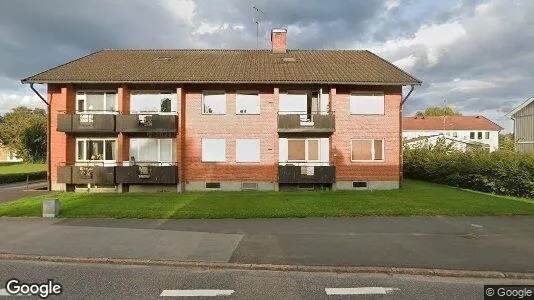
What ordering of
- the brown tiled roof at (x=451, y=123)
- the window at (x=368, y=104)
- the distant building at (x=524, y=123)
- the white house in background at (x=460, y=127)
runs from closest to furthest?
the window at (x=368, y=104) < the distant building at (x=524, y=123) < the white house in background at (x=460, y=127) < the brown tiled roof at (x=451, y=123)

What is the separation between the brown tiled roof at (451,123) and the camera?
243ft

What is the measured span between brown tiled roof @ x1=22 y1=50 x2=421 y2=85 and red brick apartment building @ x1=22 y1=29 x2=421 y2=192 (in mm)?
162

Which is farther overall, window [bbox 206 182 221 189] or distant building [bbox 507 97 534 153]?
distant building [bbox 507 97 534 153]

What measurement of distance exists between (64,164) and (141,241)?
45.5ft

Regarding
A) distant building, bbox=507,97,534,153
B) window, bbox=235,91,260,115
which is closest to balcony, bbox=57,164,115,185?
window, bbox=235,91,260,115

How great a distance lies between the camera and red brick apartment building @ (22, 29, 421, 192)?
20.0 m

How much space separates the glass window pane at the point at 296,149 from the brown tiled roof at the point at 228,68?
11.4 ft

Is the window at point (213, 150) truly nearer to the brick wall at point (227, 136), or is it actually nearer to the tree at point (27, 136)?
the brick wall at point (227, 136)

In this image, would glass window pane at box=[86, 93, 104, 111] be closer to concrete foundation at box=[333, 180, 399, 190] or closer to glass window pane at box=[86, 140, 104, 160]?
glass window pane at box=[86, 140, 104, 160]

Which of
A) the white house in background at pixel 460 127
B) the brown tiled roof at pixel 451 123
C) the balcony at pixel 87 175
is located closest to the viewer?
the balcony at pixel 87 175

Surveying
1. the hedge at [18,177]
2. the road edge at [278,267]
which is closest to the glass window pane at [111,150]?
the hedge at [18,177]

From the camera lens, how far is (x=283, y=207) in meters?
13.4

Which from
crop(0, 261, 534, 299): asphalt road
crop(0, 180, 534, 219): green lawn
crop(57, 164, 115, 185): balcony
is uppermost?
crop(57, 164, 115, 185): balcony

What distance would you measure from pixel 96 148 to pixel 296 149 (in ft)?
37.8
